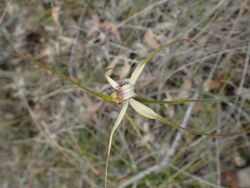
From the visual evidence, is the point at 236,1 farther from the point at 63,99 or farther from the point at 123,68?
the point at 63,99

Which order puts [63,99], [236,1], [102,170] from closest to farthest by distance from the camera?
[236,1], [102,170], [63,99]

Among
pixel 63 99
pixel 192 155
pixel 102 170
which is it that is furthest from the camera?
pixel 63 99

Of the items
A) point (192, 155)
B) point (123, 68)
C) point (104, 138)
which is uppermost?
point (123, 68)

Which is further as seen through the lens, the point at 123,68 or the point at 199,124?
the point at 123,68

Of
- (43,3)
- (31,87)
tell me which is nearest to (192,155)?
(31,87)

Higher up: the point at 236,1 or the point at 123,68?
the point at 123,68

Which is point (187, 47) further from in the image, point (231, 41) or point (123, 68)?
point (123, 68)
